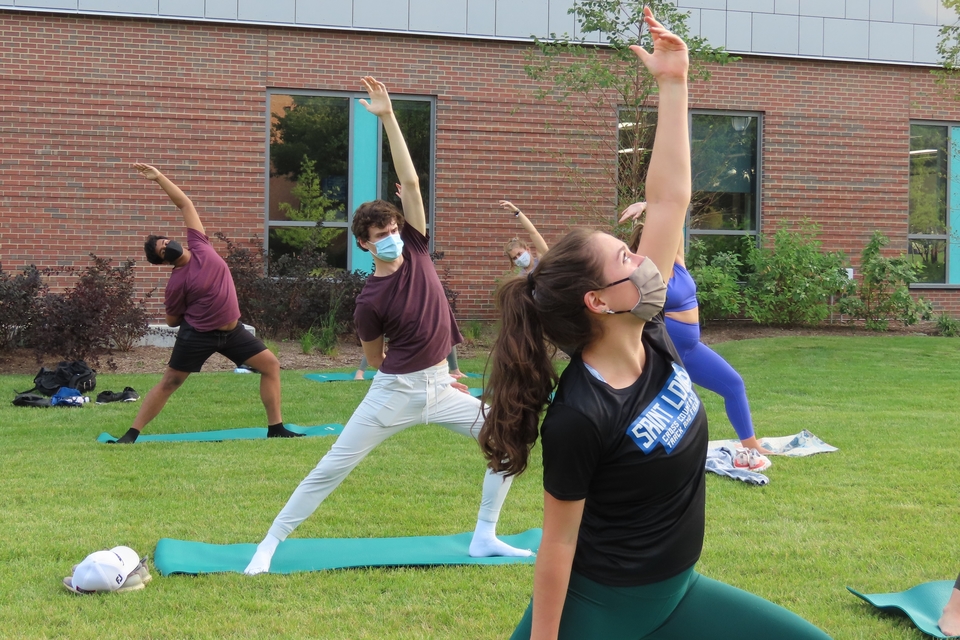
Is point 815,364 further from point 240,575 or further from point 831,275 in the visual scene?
point 240,575

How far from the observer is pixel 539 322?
2475 millimetres

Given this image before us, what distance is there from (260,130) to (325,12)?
2164mm

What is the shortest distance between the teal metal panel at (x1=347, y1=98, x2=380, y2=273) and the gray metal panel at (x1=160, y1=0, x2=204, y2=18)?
2.77 meters

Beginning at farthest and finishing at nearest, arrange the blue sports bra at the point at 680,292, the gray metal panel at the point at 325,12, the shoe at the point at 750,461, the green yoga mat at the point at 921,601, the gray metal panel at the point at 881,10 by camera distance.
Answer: the gray metal panel at the point at 881,10 → the gray metal panel at the point at 325,12 → the shoe at the point at 750,461 → the blue sports bra at the point at 680,292 → the green yoga mat at the point at 921,601

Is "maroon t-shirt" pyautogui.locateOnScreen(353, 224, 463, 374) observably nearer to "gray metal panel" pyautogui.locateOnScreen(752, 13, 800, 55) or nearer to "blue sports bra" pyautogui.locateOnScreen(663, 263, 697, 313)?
"blue sports bra" pyautogui.locateOnScreen(663, 263, 697, 313)

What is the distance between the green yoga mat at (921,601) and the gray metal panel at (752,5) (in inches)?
559

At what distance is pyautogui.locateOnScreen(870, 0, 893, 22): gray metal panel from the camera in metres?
17.5

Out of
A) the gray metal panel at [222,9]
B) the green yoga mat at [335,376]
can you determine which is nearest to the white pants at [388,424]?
the green yoga mat at [335,376]

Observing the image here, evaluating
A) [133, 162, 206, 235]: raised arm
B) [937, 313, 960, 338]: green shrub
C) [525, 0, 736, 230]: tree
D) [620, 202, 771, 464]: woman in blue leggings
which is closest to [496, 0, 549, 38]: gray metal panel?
[525, 0, 736, 230]: tree

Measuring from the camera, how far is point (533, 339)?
8.04ft

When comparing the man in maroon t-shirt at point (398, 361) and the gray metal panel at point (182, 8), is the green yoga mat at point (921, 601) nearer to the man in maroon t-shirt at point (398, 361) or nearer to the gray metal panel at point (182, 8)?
the man in maroon t-shirt at point (398, 361)

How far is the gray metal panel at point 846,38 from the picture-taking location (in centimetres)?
1736

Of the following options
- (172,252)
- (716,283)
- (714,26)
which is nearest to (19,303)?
(172,252)

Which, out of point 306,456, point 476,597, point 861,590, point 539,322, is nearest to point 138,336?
point 306,456
